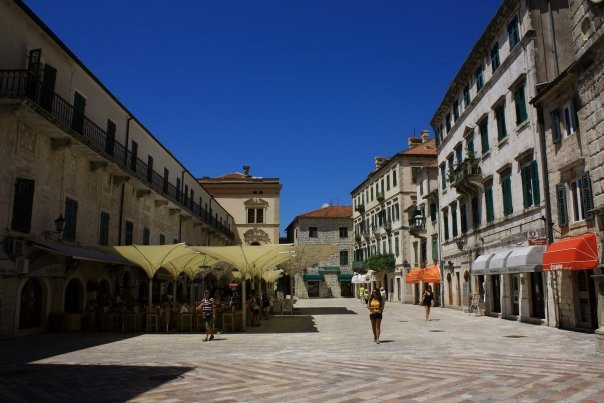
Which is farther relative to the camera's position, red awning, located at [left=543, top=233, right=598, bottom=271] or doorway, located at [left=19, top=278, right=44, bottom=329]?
doorway, located at [left=19, top=278, right=44, bottom=329]

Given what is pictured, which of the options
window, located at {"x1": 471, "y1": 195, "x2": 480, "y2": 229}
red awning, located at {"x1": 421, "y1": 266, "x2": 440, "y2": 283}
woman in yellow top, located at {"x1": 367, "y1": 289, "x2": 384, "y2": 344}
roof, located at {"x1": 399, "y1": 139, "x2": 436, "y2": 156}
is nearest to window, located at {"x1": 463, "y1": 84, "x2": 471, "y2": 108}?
window, located at {"x1": 471, "y1": 195, "x2": 480, "y2": 229}

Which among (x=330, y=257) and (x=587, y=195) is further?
(x=330, y=257)

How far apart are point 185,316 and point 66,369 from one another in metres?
8.57

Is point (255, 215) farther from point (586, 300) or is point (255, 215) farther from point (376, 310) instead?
point (376, 310)

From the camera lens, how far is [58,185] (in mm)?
17406

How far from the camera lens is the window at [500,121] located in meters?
22.6

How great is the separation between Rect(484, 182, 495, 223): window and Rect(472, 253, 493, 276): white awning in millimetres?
1821

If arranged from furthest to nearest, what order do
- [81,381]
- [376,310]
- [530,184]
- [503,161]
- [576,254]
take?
[503,161] < [530,184] < [576,254] < [376,310] < [81,381]

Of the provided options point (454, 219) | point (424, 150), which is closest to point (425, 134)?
A: point (424, 150)

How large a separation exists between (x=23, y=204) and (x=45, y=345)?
180 inches

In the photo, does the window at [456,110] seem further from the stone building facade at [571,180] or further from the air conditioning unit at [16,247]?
the air conditioning unit at [16,247]

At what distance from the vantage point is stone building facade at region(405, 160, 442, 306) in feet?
119

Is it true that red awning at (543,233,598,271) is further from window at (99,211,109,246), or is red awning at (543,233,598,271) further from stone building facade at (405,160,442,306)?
stone building facade at (405,160,442,306)

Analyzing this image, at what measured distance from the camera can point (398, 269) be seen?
46.3m
